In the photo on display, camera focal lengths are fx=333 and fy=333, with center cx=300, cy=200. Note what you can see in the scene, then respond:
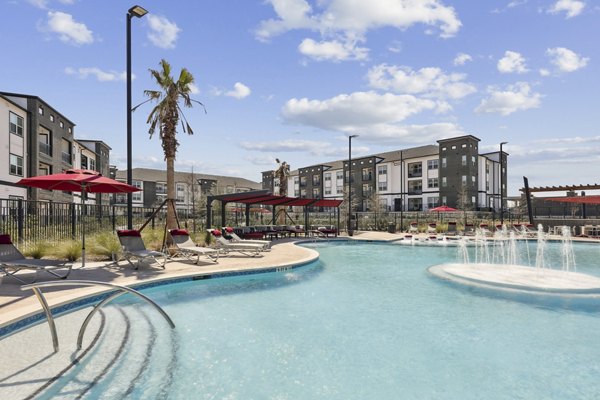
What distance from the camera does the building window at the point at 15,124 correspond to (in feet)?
84.6

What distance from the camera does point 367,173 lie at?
59531 mm

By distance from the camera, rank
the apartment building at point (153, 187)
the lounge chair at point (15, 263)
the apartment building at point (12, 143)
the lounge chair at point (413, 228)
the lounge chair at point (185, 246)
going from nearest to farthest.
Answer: the lounge chair at point (15, 263) < the lounge chair at point (185, 246) < the apartment building at point (12, 143) < the lounge chair at point (413, 228) < the apartment building at point (153, 187)

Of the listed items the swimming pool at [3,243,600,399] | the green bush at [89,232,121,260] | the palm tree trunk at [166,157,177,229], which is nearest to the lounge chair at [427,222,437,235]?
the swimming pool at [3,243,600,399]

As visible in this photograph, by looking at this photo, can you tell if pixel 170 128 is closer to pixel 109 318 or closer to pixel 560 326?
pixel 109 318

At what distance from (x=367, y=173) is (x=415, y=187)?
8.84 m

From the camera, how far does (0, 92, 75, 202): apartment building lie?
27.4 m

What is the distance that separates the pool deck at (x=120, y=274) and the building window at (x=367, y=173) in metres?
46.3

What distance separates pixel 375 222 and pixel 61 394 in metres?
28.5

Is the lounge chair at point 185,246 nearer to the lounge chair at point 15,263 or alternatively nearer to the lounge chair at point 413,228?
the lounge chair at point 15,263

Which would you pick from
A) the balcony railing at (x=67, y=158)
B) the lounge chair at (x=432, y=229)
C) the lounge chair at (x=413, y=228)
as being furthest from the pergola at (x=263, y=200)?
the balcony railing at (x=67, y=158)

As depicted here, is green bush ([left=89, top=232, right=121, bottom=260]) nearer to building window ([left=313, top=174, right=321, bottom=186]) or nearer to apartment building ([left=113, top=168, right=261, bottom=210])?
apartment building ([left=113, top=168, right=261, bottom=210])

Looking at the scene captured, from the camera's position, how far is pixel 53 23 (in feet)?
30.1

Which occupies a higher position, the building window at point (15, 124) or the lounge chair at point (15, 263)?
the building window at point (15, 124)

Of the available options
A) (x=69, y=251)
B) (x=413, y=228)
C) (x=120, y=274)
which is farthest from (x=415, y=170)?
(x=120, y=274)
